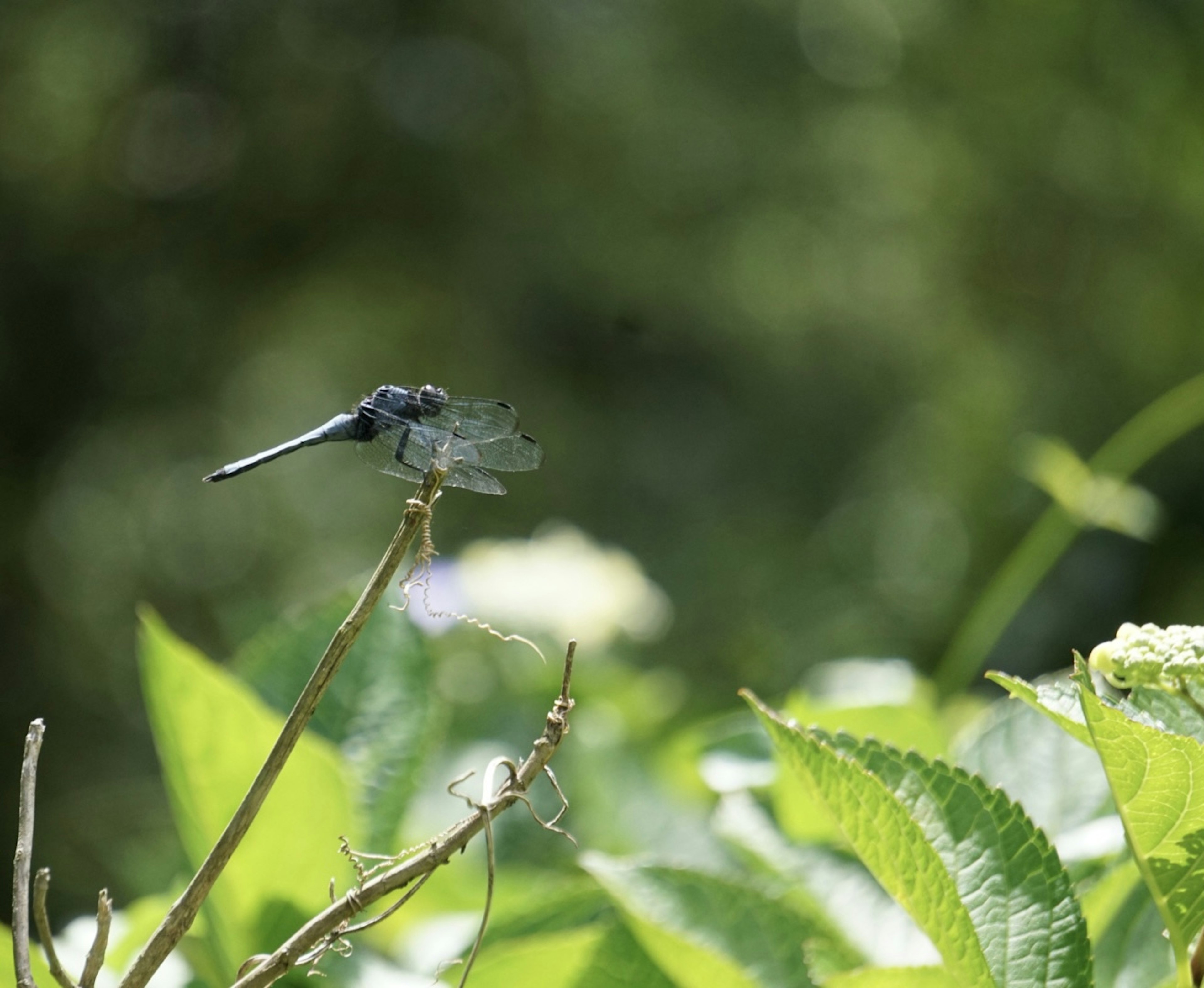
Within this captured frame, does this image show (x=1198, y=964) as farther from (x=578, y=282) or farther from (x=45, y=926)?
(x=578, y=282)

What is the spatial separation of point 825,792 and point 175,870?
608mm

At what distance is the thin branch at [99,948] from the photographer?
0.30 metres

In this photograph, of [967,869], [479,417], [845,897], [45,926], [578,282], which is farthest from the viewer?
[578,282]

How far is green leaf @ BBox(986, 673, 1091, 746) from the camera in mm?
345

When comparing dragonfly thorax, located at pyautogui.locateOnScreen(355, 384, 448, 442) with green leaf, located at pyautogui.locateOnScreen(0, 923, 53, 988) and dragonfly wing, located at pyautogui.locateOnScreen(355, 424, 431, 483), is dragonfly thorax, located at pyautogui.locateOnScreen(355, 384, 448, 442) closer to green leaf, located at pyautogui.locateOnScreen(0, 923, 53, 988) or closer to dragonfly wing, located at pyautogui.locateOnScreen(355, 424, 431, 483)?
dragonfly wing, located at pyautogui.locateOnScreen(355, 424, 431, 483)

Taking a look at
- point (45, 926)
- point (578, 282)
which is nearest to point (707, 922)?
point (45, 926)

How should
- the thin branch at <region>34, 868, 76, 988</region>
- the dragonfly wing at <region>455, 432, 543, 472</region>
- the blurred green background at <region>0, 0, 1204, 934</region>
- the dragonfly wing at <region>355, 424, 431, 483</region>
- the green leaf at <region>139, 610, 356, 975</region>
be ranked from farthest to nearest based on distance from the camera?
the blurred green background at <region>0, 0, 1204, 934</region>, the dragonfly wing at <region>455, 432, 543, 472</region>, the dragonfly wing at <region>355, 424, 431, 483</region>, the green leaf at <region>139, 610, 356, 975</region>, the thin branch at <region>34, 868, 76, 988</region>

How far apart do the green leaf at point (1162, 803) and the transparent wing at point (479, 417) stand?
1.30ft

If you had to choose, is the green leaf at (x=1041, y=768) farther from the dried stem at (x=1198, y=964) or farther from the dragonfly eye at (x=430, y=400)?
the dragonfly eye at (x=430, y=400)

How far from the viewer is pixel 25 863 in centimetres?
32

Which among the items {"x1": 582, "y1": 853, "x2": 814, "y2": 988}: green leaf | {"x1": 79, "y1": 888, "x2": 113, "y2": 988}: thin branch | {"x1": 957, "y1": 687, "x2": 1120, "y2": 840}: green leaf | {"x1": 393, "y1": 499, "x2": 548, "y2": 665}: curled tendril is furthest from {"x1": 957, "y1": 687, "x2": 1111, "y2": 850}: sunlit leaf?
{"x1": 79, "y1": 888, "x2": 113, "y2": 988}: thin branch

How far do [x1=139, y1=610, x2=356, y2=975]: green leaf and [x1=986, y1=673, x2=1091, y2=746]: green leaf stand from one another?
29cm

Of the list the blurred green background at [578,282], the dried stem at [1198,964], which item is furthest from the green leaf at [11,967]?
the blurred green background at [578,282]

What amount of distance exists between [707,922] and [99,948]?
25cm
